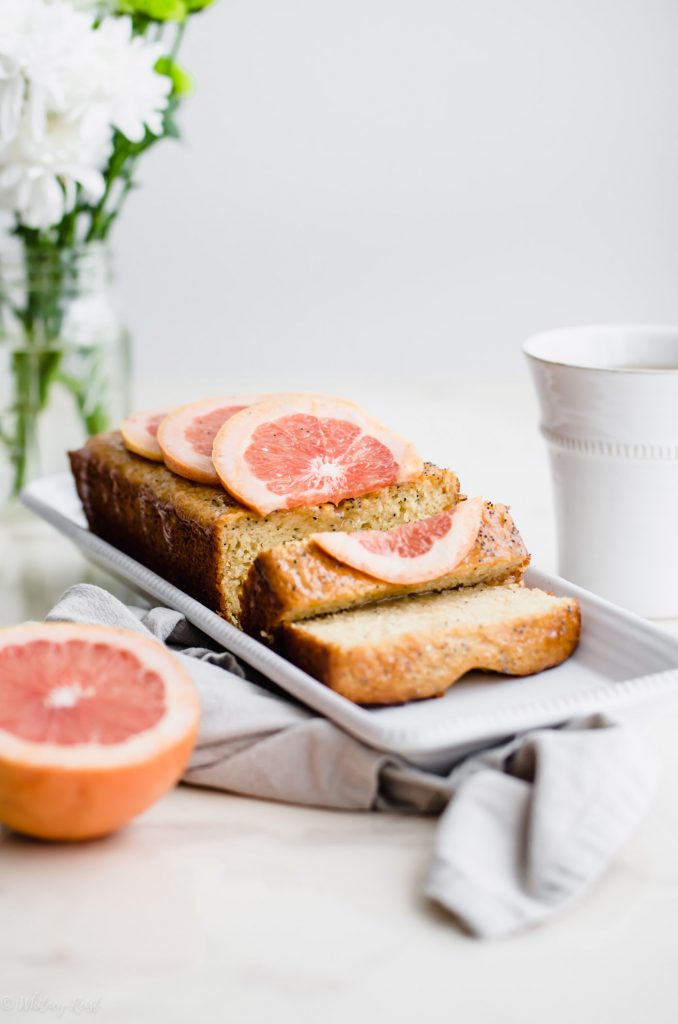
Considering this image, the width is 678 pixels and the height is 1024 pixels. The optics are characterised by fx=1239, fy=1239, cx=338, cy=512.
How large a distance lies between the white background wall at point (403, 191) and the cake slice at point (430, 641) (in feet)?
7.70

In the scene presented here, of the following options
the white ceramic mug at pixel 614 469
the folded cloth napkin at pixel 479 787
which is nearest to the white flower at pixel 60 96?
the white ceramic mug at pixel 614 469

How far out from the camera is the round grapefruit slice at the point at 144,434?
243cm

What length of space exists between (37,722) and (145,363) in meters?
3.35

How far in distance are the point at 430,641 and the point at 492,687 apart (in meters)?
0.15

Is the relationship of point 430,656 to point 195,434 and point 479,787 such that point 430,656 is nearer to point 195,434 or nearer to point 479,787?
point 479,787

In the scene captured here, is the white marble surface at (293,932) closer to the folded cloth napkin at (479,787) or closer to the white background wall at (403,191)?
the folded cloth napkin at (479,787)

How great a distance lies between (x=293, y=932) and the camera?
141 cm

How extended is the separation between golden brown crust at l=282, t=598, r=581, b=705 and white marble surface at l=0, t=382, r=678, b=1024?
209 millimetres

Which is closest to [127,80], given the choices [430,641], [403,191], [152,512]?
[152,512]

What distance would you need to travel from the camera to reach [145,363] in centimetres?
472

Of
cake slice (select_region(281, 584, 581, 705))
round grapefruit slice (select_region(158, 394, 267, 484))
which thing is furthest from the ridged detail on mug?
round grapefruit slice (select_region(158, 394, 267, 484))

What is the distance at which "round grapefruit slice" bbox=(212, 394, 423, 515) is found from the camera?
211 cm

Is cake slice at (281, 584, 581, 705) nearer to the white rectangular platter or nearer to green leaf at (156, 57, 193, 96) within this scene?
the white rectangular platter

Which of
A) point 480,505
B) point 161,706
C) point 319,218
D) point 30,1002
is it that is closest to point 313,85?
point 319,218
